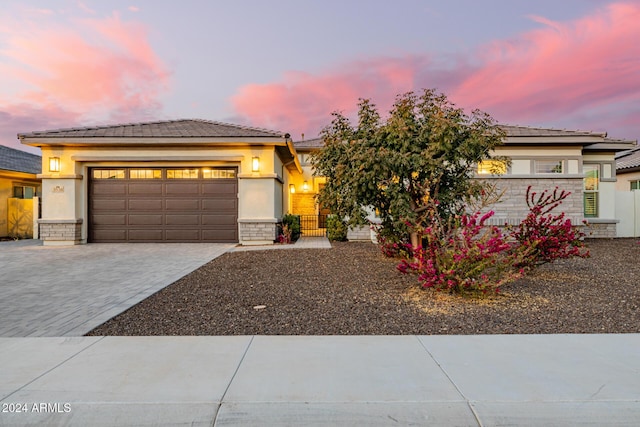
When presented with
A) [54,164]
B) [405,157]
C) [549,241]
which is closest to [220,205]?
A: [54,164]

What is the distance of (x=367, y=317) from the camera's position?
4750mm

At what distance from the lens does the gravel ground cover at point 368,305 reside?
436 centimetres

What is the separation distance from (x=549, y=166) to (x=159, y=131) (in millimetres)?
15731

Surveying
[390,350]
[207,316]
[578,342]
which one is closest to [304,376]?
[390,350]

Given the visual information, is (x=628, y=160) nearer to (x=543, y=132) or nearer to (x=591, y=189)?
(x=591, y=189)

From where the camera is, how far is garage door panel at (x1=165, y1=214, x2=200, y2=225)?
13.7m

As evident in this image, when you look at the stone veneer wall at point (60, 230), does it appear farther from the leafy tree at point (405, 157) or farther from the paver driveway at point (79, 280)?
the leafy tree at point (405, 157)

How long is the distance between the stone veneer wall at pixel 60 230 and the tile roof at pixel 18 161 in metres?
6.11

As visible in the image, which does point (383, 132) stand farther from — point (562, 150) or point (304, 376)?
point (562, 150)

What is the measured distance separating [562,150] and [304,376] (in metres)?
15.6

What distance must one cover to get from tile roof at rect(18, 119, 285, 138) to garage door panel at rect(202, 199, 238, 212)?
2.48 m

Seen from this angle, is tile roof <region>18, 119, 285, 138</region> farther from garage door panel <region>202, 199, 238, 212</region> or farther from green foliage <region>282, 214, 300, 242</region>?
green foliage <region>282, 214, 300, 242</region>

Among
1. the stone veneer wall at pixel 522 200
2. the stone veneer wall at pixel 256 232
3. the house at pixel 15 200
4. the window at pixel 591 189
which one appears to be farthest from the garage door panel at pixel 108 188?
the window at pixel 591 189

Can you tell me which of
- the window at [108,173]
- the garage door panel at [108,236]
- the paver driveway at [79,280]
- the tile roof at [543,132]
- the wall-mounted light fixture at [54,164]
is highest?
the tile roof at [543,132]
